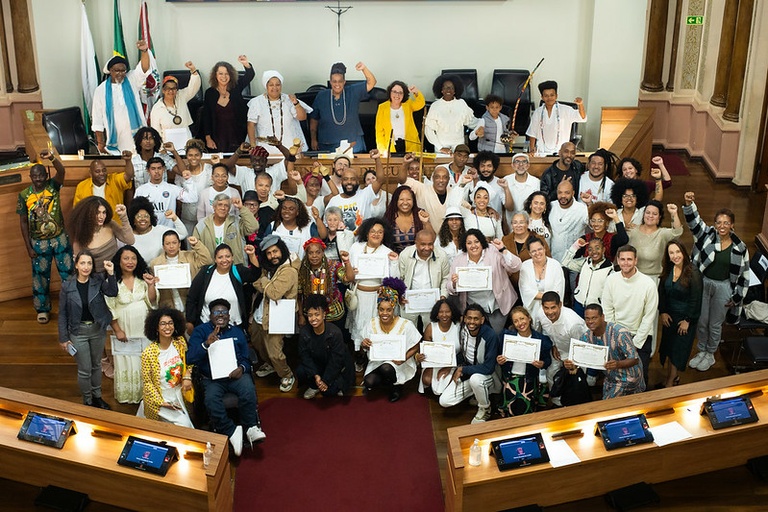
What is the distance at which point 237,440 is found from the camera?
7629mm

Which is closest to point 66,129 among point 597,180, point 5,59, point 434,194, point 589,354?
point 5,59

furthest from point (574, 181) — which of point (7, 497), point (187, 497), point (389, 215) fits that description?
point (7, 497)

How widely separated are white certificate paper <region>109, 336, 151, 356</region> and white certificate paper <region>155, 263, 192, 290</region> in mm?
456

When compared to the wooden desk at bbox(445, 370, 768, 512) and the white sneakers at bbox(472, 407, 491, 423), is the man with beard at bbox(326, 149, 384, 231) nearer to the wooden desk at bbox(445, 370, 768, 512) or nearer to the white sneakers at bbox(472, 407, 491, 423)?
the white sneakers at bbox(472, 407, 491, 423)

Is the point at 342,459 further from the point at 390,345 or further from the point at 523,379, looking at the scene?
the point at 523,379

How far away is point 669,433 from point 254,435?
3060mm

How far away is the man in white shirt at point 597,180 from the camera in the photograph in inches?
364

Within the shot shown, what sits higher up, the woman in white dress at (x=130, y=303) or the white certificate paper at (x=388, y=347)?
the woman in white dress at (x=130, y=303)

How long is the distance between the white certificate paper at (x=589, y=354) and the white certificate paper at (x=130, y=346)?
11.0 feet

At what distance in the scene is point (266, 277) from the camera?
27.6 ft

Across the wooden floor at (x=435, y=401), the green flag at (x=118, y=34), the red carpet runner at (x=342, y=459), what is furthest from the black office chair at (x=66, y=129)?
the red carpet runner at (x=342, y=459)

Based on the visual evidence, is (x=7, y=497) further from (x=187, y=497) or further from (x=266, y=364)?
(x=266, y=364)

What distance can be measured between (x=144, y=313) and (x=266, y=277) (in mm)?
1025

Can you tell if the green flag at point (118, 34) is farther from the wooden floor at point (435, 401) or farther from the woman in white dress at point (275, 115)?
the wooden floor at point (435, 401)
